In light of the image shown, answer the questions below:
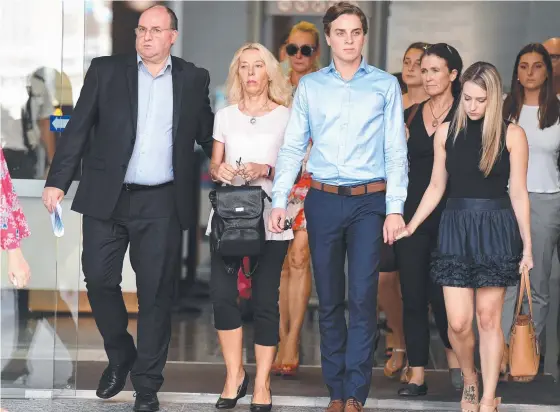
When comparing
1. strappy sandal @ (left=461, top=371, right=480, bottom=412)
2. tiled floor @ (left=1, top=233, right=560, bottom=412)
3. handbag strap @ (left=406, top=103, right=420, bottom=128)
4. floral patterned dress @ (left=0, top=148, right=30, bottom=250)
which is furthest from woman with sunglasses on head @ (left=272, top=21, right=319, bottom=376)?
floral patterned dress @ (left=0, top=148, right=30, bottom=250)

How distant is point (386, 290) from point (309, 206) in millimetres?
1429

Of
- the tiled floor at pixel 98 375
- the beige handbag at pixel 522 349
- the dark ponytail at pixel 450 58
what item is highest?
the dark ponytail at pixel 450 58

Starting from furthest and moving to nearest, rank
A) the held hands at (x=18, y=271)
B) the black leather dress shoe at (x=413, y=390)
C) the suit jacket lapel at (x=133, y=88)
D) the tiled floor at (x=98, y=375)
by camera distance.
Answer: the black leather dress shoe at (x=413, y=390) < the tiled floor at (x=98, y=375) < the suit jacket lapel at (x=133, y=88) < the held hands at (x=18, y=271)

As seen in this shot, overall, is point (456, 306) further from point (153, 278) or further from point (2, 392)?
point (2, 392)

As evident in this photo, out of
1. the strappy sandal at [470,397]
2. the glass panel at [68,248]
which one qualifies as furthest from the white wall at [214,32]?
the strappy sandal at [470,397]

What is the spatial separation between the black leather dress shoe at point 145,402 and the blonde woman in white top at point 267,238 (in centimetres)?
34

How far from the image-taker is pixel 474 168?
5.66m

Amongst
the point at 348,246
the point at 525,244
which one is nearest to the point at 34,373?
the point at 348,246

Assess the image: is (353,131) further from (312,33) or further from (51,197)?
(312,33)

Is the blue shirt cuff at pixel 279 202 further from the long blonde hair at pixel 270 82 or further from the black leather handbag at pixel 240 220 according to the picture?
the long blonde hair at pixel 270 82

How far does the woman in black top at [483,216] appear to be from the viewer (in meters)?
5.63

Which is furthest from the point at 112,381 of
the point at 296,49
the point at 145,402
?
the point at 296,49

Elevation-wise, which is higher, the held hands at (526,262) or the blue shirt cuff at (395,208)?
the blue shirt cuff at (395,208)

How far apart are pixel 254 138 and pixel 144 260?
83 centimetres
